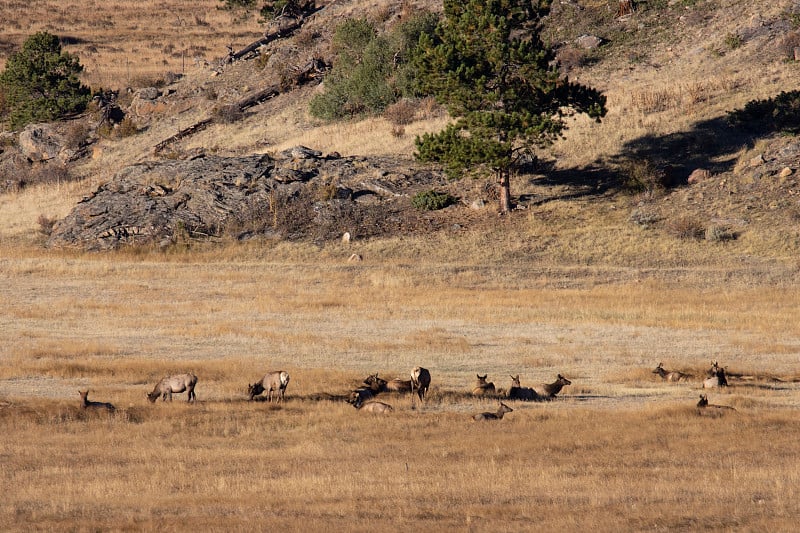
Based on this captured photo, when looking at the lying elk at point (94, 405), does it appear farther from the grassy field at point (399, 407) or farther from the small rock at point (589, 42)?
the small rock at point (589, 42)

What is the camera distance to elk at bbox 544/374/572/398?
2156 cm

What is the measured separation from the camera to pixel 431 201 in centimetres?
5119

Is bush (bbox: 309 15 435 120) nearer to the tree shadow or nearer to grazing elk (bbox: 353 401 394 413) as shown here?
the tree shadow

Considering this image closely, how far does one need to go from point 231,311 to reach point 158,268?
413 inches

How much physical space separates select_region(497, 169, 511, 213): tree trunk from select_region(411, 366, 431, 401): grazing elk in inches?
1128

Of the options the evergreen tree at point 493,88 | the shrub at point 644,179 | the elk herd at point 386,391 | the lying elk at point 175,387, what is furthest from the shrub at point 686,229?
the lying elk at point 175,387

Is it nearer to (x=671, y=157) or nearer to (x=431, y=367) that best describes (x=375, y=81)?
(x=671, y=157)

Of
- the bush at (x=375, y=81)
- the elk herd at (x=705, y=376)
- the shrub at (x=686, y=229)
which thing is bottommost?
the elk herd at (x=705, y=376)

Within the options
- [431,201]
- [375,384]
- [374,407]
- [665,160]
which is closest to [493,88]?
[431,201]

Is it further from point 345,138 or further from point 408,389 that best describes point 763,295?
point 345,138

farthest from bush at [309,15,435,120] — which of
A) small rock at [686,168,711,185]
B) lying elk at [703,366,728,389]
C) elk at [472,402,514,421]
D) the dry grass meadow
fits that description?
elk at [472,402,514,421]

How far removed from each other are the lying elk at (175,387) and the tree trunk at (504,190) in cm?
3022

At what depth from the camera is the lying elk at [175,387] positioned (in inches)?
792

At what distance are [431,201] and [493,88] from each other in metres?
6.56
